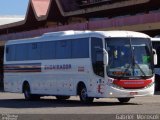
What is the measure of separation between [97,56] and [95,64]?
34cm

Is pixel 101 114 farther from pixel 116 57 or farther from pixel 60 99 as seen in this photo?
pixel 60 99

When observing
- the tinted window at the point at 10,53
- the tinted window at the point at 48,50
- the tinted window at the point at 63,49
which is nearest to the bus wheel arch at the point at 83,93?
the tinted window at the point at 63,49

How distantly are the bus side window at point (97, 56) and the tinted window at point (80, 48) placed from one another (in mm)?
415

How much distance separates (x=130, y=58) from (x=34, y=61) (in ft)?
21.2

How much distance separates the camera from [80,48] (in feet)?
75.5

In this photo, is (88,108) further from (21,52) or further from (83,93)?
(21,52)

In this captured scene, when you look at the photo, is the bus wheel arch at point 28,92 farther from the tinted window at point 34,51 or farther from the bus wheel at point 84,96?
the bus wheel at point 84,96

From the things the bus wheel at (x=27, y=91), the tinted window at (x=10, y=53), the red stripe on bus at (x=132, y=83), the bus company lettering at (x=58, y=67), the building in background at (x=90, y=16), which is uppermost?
the building in background at (x=90, y=16)

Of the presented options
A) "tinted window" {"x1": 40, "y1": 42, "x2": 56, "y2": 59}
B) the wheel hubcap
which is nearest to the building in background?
"tinted window" {"x1": 40, "y1": 42, "x2": 56, "y2": 59}

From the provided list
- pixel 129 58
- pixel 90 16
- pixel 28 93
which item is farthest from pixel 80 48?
pixel 90 16

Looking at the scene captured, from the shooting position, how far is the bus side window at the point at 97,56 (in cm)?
2177

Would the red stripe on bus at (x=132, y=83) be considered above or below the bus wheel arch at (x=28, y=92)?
above

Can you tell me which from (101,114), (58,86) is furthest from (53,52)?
(101,114)

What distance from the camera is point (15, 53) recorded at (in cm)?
2881
